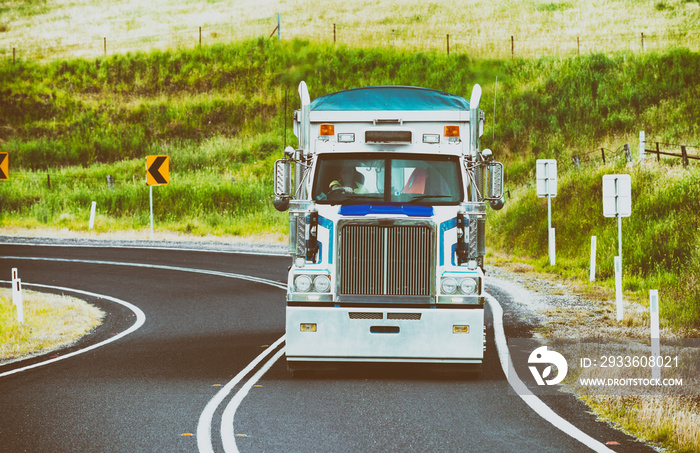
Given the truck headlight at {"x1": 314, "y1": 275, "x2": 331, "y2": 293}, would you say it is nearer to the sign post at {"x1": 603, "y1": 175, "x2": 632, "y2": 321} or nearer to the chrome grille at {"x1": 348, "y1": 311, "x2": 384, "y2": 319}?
the chrome grille at {"x1": 348, "y1": 311, "x2": 384, "y2": 319}

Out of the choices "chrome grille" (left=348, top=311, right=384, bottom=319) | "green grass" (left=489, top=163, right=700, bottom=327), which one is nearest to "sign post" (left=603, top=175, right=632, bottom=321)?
"green grass" (left=489, top=163, right=700, bottom=327)

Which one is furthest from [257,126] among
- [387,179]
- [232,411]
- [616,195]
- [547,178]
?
[232,411]

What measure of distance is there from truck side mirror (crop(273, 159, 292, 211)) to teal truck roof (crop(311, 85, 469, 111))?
3.04 feet

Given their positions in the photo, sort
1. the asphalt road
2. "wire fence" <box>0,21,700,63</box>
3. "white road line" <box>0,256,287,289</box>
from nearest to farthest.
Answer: the asphalt road < "white road line" <box>0,256,287,289</box> < "wire fence" <box>0,21,700,63</box>

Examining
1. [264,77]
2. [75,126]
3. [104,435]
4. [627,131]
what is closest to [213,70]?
[264,77]

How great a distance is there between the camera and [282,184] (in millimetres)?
10461

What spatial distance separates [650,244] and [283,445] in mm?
16170

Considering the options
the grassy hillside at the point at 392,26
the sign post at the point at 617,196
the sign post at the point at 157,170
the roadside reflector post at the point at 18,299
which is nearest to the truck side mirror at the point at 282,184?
the roadside reflector post at the point at 18,299

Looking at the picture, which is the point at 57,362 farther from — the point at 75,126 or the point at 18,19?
the point at 18,19

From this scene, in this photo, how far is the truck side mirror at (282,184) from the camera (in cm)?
1041

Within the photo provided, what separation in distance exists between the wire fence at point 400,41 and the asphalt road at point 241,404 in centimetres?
3932

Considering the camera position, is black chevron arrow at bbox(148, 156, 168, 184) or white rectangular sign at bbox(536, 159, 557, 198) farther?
black chevron arrow at bbox(148, 156, 168, 184)

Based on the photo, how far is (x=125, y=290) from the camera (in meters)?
19.7

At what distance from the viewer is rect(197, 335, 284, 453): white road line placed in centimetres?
723
